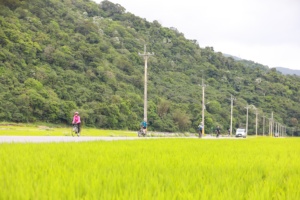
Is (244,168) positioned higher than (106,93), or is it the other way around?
(106,93)

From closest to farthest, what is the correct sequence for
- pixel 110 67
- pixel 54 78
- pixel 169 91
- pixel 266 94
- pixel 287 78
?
pixel 54 78 < pixel 110 67 < pixel 169 91 < pixel 266 94 < pixel 287 78

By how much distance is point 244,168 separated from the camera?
6043mm

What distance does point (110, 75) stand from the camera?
207ft

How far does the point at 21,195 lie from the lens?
115 inches

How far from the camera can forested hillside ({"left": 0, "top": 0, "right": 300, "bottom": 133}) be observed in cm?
4856

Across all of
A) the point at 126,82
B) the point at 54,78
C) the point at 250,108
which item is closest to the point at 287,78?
the point at 250,108

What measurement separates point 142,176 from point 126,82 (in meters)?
64.4

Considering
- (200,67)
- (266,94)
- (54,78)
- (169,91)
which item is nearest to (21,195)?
(54,78)

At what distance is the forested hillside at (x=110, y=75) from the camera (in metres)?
48.6

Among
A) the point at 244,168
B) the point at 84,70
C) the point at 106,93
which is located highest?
the point at 84,70

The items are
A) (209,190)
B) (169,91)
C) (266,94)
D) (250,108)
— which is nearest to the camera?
(209,190)

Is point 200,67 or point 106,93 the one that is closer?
point 106,93

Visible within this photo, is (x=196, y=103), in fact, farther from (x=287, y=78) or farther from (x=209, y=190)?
(x=209, y=190)

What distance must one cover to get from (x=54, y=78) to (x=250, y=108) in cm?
5635
